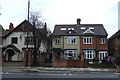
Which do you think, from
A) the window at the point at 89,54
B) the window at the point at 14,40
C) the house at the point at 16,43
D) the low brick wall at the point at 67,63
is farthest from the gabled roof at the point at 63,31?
the low brick wall at the point at 67,63

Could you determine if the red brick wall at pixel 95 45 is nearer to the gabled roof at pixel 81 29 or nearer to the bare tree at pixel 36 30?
the gabled roof at pixel 81 29

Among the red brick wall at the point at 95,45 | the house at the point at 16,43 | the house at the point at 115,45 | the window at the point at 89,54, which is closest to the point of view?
the house at the point at 16,43

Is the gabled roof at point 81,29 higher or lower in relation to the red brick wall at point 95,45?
higher

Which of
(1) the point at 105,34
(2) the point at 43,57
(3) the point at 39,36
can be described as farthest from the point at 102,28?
(3) the point at 39,36

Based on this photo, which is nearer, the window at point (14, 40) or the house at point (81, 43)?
the house at point (81, 43)

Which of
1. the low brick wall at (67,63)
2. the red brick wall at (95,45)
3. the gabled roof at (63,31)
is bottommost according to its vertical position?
the low brick wall at (67,63)

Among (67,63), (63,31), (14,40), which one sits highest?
(63,31)

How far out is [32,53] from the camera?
113ft

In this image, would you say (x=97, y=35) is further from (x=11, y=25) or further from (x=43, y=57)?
(x=11, y=25)

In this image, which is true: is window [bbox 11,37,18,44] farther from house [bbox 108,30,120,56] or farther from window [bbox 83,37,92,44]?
house [bbox 108,30,120,56]

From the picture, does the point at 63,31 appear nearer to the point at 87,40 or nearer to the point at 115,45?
the point at 87,40

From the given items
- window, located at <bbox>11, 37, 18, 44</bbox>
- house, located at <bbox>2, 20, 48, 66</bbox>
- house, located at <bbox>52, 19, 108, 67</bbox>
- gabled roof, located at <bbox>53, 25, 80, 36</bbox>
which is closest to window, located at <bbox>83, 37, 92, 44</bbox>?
house, located at <bbox>52, 19, 108, 67</bbox>

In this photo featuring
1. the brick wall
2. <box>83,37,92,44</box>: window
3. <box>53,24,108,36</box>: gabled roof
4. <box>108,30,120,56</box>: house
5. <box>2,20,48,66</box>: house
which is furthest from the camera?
<box>53,24,108,36</box>: gabled roof

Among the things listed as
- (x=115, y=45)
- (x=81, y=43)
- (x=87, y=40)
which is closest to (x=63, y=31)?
(x=81, y=43)
